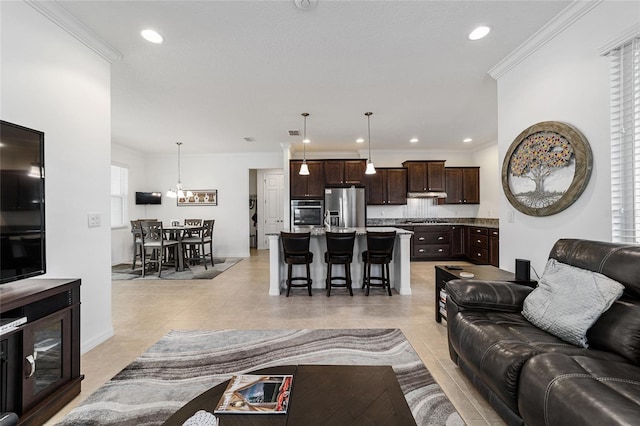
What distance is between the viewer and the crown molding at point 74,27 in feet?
6.82

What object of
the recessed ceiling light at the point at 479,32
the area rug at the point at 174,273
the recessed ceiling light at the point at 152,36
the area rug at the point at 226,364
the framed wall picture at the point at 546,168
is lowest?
the area rug at the point at 226,364

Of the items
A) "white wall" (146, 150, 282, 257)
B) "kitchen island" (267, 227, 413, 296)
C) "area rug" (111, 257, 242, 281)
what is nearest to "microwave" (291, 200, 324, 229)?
"white wall" (146, 150, 282, 257)

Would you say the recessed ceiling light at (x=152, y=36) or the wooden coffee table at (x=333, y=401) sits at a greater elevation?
the recessed ceiling light at (x=152, y=36)

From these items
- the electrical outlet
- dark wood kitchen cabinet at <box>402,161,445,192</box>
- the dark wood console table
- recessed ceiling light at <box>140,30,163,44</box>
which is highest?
recessed ceiling light at <box>140,30,163,44</box>

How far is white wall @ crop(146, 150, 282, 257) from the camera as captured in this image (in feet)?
24.9

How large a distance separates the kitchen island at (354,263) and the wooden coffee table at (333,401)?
268 centimetres

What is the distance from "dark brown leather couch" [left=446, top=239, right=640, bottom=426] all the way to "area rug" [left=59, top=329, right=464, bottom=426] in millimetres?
368

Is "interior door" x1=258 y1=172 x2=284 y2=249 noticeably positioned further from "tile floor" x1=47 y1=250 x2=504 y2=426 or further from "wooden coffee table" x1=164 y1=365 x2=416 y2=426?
"wooden coffee table" x1=164 y1=365 x2=416 y2=426

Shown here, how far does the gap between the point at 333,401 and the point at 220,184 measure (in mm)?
7129

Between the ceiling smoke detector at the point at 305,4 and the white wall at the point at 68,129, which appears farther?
the ceiling smoke detector at the point at 305,4

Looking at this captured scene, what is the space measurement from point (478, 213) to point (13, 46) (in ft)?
26.3

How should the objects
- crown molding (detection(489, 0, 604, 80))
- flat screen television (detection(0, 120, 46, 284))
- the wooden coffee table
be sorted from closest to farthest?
the wooden coffee table, flat screen television (detection(0, 120, 46, 284)), crown molding (detection(489, 0, 604, 80))

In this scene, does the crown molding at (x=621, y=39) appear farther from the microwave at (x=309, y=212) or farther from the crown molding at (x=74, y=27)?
the microwave at (x=309, y=212)

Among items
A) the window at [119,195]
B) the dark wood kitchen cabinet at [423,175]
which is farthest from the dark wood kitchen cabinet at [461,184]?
the window at [119,195]
